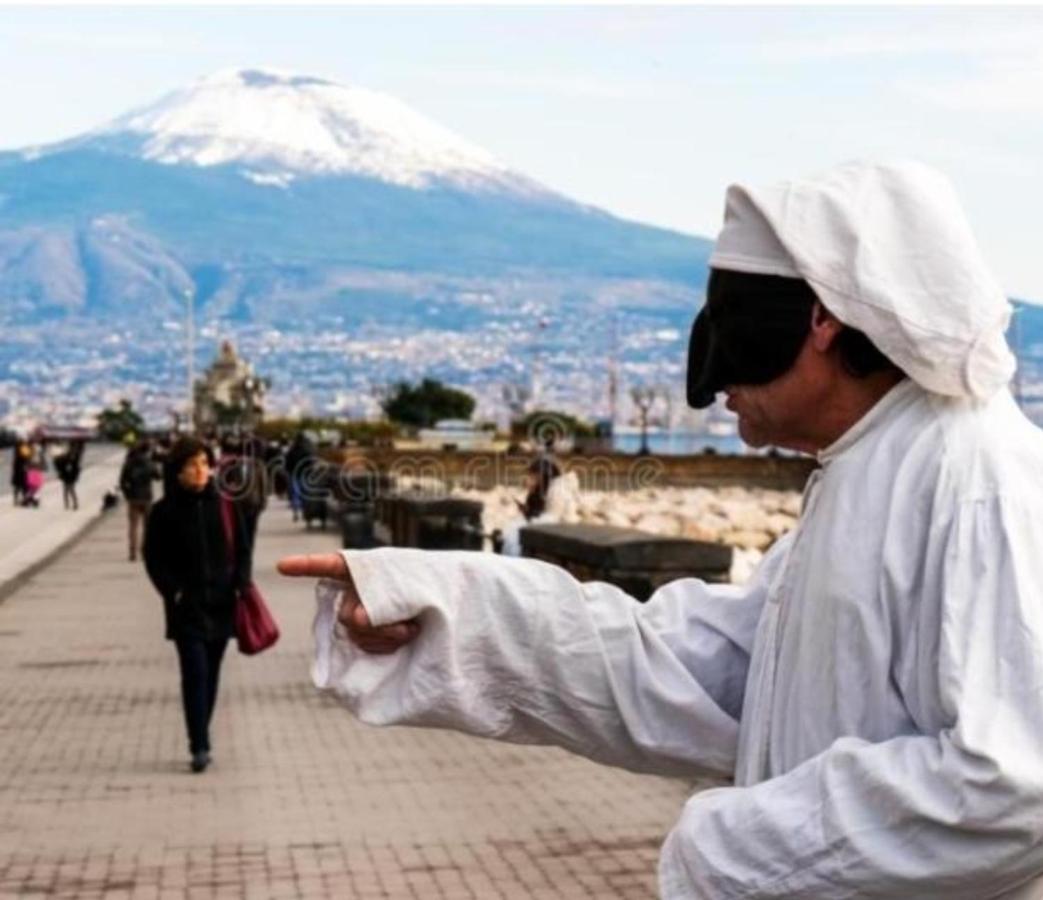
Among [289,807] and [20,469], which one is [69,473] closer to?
[20,469]

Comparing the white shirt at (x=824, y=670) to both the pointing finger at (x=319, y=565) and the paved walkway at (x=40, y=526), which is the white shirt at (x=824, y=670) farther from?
the paved walkway at (x=40, y=526)

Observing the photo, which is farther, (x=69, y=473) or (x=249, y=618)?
(x=69, y=473)

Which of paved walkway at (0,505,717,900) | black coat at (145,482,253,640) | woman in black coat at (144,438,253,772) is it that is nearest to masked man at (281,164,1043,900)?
paved walkway at (0,505,717,900)

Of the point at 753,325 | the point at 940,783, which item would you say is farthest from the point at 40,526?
the point at 940,783

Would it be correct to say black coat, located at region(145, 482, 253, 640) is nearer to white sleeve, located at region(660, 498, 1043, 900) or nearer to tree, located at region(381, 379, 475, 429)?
white sleeve, located at region(660, 498, 1043, 900)

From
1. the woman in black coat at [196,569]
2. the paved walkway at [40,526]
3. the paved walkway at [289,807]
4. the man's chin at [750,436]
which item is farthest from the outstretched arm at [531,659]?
the paved walkway at [40,526]

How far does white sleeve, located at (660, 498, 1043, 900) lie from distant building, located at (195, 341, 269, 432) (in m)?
139

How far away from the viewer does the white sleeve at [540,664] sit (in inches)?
135

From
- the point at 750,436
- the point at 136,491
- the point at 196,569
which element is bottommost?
the point at 136,491

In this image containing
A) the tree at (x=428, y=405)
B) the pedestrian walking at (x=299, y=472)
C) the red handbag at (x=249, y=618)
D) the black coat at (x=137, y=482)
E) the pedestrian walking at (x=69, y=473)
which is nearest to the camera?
the red handbag at (x=249, y=618)

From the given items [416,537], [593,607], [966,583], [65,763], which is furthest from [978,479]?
[416,537]

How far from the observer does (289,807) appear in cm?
1182

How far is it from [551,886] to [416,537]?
17.7 meters

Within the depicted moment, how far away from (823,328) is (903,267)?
0.14 meters
